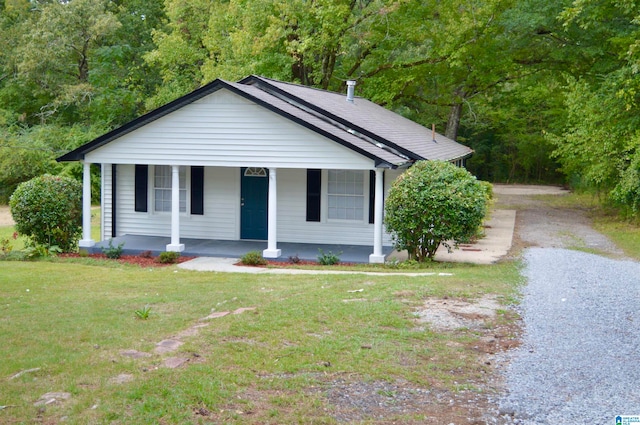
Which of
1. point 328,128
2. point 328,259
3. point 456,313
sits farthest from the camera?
point 328,128

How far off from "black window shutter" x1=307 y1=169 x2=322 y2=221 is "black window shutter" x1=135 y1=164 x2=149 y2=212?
4411mm

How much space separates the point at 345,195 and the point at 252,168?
260cm

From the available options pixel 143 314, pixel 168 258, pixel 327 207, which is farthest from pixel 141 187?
pixel 143 314

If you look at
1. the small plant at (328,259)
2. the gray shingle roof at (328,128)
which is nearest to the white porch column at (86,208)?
the gray shingle roof at (328,128)

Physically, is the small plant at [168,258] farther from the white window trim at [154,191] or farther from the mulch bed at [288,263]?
the white window trim at [154,191]

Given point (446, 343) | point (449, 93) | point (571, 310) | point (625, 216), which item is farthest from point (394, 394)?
point (449, 93)

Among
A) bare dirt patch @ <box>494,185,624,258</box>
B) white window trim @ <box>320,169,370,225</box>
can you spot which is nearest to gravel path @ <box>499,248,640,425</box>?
bare dirt patch @ <box>494,185,624,258</box>

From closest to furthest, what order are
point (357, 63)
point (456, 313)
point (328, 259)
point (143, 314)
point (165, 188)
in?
point (143, 314), point (456, 313), point (328, 259), point (165, 188), point (357, 63)

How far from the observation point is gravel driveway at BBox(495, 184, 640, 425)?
662 centimetres

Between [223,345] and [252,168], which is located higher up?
[252,168]

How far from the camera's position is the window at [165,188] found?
19.9 metres

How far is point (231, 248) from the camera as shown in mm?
18344

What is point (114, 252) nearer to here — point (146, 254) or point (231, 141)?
point (146, 254)

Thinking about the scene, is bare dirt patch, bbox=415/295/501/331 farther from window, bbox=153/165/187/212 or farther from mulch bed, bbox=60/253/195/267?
window, bbox=153/165/187/212
